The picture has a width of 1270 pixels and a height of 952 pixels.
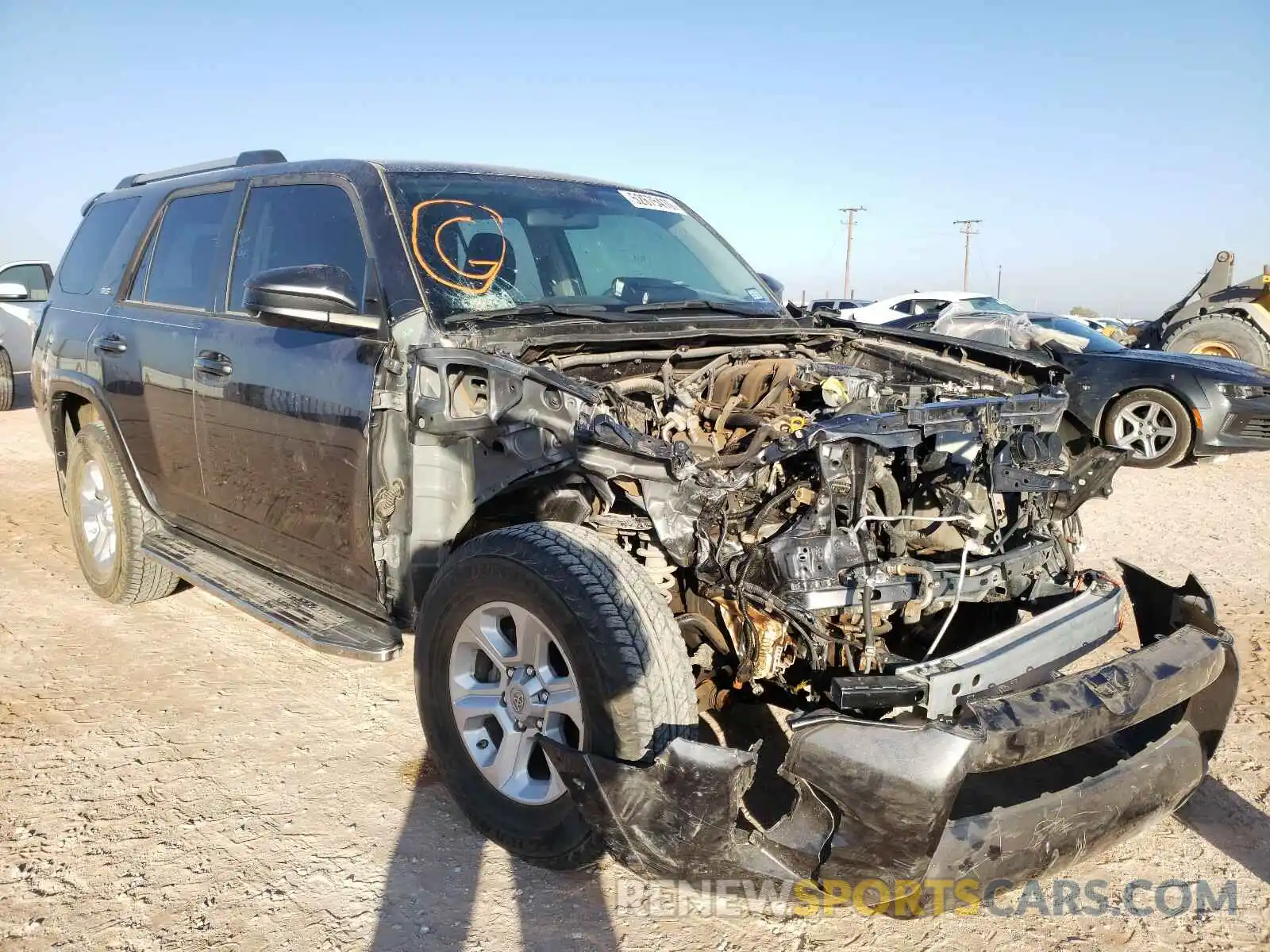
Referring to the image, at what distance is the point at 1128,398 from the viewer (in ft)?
26.8

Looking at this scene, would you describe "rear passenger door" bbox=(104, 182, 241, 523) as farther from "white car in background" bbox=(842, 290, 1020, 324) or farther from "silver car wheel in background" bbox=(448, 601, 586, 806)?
"white car in background" bbox=(842, 290, 1020, 324)

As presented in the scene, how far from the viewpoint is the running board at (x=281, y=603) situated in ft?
10.0

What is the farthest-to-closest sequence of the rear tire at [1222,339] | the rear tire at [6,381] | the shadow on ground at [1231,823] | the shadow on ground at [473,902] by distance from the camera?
the rear tire at [6,381]
the rear tire at [1222,339]
the shadow on ground at [1231,823]
the shadow on ground at [473,902]

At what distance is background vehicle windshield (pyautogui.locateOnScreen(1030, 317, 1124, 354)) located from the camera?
8.91 metres

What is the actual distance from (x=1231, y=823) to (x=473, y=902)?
2398mm

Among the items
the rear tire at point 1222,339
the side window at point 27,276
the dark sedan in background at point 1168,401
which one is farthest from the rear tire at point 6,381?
the rear tire at point 1222,339

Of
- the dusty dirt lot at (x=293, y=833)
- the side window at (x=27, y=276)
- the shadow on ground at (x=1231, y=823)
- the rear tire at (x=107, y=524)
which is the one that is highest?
the side window at (x=27, y=276)

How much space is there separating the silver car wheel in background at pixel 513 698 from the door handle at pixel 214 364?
1.67 metres

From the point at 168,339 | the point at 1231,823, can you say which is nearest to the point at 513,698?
the point at 1231,823

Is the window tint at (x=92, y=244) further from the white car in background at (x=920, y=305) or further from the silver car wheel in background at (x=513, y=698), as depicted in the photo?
the white car in background at (x=920, y=305)

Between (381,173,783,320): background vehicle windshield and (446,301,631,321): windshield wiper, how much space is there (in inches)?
0.5

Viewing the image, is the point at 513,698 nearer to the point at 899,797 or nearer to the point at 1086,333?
the point at 899,797

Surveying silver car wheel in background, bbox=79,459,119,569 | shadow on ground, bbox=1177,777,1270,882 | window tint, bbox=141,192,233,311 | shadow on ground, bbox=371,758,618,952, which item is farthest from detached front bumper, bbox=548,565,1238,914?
silver car wheel in background, bbox=79,459,119,569

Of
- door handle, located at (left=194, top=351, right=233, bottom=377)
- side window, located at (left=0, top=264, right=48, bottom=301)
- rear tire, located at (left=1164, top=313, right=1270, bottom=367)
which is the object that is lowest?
rear tire, located at (left=1164, top=313, right=1270, bottom=367)
